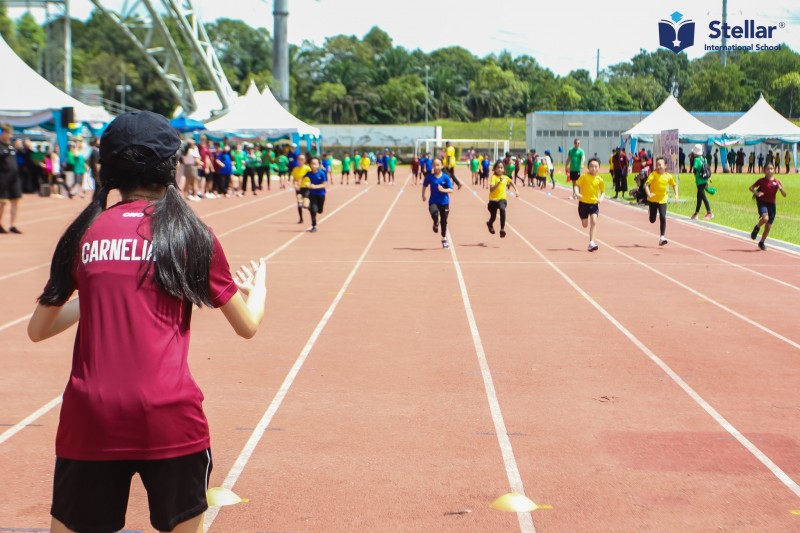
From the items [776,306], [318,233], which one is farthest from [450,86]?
[776,306]

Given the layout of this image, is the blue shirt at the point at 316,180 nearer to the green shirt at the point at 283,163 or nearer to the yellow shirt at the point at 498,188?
the yellow shirt at the point at 498,188

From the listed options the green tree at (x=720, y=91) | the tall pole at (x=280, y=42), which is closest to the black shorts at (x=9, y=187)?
the tall pole at (x=280, y=42)

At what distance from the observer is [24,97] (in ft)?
97.8

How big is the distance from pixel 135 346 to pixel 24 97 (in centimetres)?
2958

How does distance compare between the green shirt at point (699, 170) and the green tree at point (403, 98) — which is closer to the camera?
the green shirt at point (699, 170)

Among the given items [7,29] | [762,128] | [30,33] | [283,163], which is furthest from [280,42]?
[30,33]

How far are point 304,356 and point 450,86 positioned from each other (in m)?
141

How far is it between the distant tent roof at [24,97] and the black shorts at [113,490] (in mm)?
28807

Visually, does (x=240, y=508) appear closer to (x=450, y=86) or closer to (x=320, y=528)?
(x=320, y=528)

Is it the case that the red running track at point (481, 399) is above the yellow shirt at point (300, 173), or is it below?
below

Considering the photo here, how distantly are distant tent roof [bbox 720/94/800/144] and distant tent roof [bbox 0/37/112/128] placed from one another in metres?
32.2

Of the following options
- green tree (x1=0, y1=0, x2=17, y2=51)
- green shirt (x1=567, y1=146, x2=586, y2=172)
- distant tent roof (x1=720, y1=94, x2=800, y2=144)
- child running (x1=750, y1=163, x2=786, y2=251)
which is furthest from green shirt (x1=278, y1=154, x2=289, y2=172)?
green tree (x1=0, y1=0, x2=17, y2=51)

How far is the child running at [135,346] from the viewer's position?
8.39 ft

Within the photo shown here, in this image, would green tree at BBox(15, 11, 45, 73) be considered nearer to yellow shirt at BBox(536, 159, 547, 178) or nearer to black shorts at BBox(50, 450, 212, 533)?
yellow shirt at BBox(536, 159, 547, 178)
